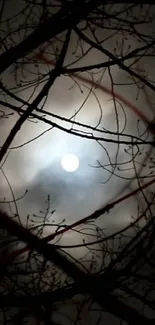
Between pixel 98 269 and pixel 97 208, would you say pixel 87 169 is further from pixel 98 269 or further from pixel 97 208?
pixel 98 269

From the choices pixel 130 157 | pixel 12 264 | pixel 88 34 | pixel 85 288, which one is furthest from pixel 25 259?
pixel 88 34

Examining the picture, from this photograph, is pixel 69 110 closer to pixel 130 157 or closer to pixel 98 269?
pixel 130 157

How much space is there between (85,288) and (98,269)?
6 cm

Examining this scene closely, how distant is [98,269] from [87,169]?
0.22 meters

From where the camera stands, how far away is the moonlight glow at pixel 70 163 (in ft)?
3.40

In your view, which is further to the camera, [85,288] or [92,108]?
[92,108]

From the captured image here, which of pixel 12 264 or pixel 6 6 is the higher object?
pixel 6 6

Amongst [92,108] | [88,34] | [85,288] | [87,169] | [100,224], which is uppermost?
[88,34]

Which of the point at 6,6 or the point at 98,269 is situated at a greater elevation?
the point at 6,6

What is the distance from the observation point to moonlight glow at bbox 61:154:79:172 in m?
1.04

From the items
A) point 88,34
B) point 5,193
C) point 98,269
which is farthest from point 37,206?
point 88,34

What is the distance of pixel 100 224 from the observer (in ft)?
3.34

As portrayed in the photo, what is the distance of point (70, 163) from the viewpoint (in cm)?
104

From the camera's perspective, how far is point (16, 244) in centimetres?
99
